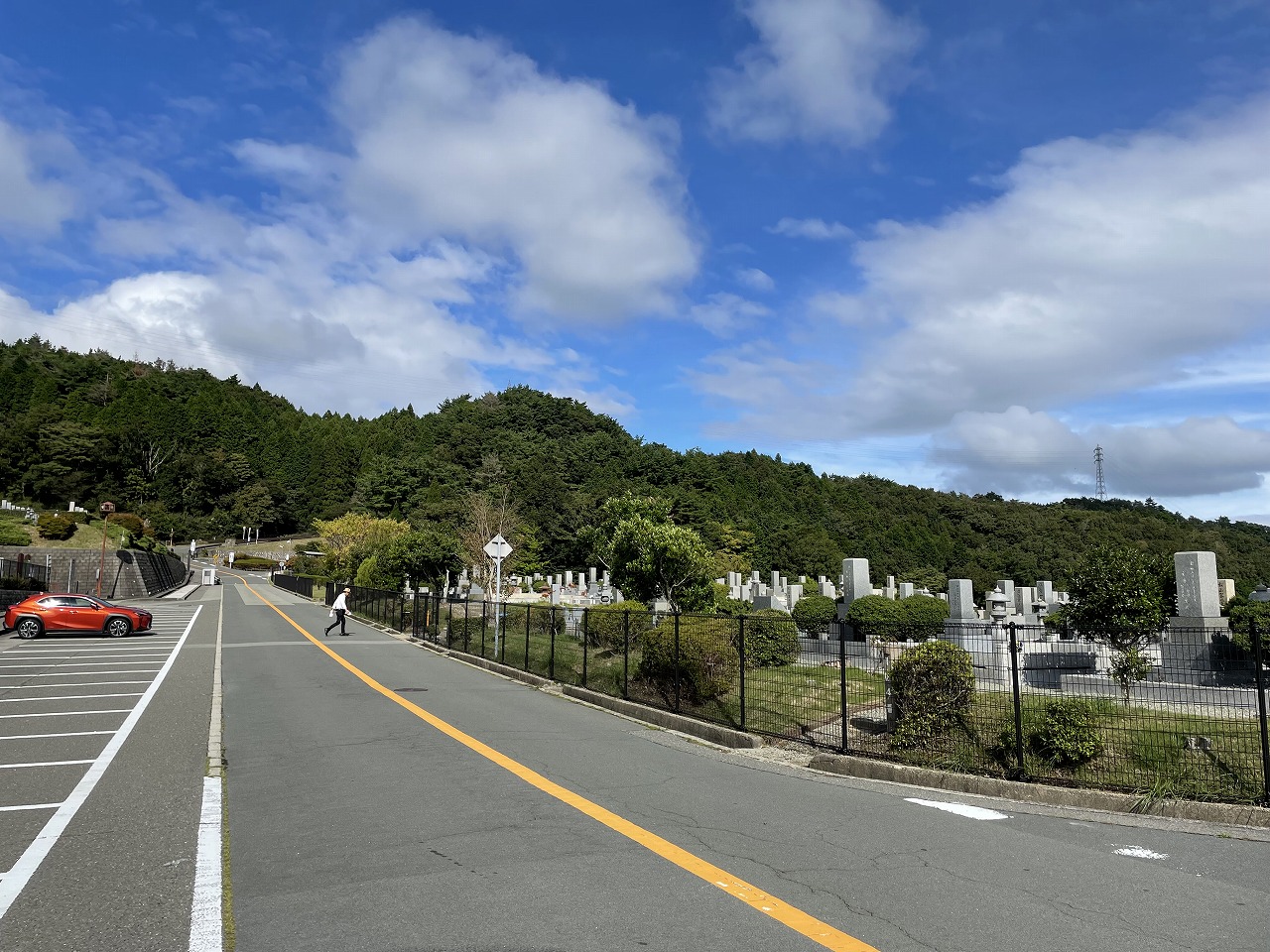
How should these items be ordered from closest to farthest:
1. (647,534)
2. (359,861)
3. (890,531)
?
(359,861) → (647,534) → (890,531)

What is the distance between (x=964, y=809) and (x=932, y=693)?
191cm

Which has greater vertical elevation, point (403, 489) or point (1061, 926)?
point (403, 489)

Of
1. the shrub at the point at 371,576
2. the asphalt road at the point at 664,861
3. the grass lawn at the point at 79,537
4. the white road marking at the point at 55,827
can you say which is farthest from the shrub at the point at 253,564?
the asphalt road at the point at 664,861

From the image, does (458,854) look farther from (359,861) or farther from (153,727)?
(153,727)

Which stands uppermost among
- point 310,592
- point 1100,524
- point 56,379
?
point 56,379

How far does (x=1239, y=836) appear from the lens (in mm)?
6391

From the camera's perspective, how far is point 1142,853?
235 inches

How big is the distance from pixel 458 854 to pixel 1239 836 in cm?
591

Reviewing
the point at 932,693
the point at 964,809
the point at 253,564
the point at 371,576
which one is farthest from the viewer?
the point at 253,564

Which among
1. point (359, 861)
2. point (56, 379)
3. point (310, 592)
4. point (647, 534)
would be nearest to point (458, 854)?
point (359, 861)

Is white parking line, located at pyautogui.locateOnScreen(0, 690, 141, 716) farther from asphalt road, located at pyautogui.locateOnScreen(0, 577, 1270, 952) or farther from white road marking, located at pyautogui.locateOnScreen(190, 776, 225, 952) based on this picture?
white road marking, located at pyautogui.locateOnScreen(190, 776, 225, 952)

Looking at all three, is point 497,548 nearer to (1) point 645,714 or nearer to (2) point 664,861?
(1) point 645,714

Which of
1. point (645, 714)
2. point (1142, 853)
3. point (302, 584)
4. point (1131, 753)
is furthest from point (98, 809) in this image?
point (302, 584)

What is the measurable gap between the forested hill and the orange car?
4994 centimetres
